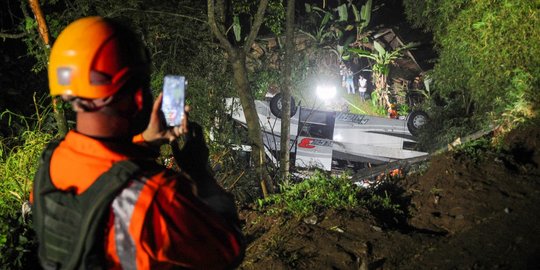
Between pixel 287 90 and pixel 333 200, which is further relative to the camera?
pixel 287 90

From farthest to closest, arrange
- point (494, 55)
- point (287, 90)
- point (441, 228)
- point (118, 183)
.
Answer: point (287, 90), point (494, 55), point (441, 228), point (118, 183)

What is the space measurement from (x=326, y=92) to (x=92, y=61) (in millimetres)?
15156

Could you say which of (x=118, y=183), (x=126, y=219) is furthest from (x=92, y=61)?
(x=126, y=219)

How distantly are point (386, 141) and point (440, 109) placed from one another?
2.58 metres

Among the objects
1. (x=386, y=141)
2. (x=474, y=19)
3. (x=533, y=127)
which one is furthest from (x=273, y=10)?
(x=386, y=141)

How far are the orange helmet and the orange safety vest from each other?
0.19 m

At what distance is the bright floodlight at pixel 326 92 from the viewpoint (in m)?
15.8

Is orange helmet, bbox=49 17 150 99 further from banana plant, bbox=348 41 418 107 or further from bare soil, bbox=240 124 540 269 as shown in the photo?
banana plant, bbox=348 41 418 107

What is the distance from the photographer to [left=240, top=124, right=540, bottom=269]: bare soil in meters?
3.44

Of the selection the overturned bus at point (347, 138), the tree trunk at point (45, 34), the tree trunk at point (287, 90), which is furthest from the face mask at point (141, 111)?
the overturned bus at point (347, 138)

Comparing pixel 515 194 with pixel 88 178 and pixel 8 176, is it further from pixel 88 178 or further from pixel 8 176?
pixel 8 176

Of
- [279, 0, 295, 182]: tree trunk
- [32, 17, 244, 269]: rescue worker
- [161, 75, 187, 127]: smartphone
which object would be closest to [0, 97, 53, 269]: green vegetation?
[32, 17, 244, 269]: rescue worker

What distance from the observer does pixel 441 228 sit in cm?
425

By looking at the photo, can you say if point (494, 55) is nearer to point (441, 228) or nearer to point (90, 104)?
point (441, 228)
